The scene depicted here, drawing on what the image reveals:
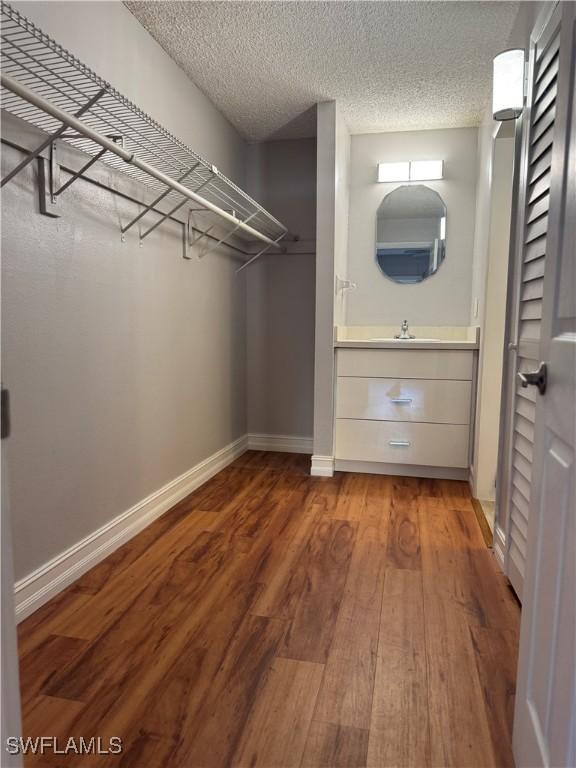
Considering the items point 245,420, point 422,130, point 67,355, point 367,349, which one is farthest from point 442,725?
point 422,130

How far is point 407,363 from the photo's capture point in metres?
2.89

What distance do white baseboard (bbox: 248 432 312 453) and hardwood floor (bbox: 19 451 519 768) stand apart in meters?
1.30

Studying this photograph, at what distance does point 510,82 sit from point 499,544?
172cm

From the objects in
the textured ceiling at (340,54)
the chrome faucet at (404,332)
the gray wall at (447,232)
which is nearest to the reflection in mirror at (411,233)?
the gray wall at (447,232)

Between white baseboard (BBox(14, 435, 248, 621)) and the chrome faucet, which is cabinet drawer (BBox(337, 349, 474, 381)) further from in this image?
white baseboard (BBox(14, 435, 248, 621))

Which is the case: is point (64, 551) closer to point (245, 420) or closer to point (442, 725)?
point (442, 725)

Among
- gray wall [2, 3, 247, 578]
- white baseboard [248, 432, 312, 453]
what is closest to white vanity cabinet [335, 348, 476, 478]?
Answer: white baseboard [248, 432, 312, 453]

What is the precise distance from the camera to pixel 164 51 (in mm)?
2244

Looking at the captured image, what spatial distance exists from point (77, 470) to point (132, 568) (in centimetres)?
43

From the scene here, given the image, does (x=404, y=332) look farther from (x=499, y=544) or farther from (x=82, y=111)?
(x=82, y=111)

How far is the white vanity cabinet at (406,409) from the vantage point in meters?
2.85

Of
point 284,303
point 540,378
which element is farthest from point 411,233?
point 540,378

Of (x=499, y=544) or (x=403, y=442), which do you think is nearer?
(x=499, y=544)

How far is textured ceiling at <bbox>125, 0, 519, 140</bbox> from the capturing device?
198cm
